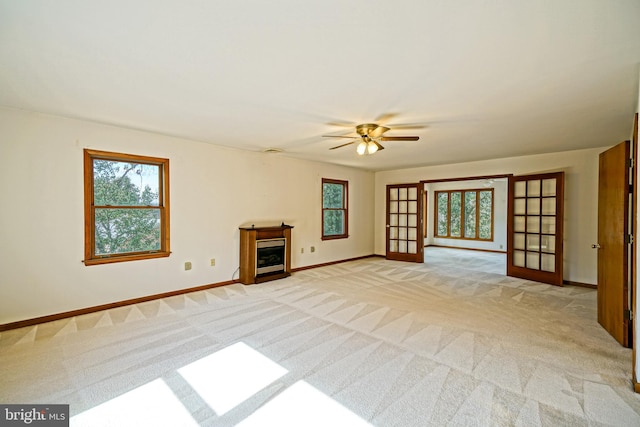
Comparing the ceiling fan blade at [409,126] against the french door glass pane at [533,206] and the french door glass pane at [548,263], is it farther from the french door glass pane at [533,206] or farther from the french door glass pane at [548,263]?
the french door glass pane at [548,263]

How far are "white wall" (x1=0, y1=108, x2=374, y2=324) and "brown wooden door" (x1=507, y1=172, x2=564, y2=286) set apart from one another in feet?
13.9

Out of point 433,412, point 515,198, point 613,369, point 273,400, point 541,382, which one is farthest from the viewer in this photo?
point 515,198

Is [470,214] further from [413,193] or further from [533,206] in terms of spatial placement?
[533,206]

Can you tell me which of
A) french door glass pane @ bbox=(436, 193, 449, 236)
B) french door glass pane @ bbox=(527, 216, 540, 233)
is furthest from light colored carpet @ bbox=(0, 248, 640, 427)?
french door glass pane @ bbox=(436, 193, 449, 236)

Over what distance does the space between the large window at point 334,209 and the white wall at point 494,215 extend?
12.3 ft

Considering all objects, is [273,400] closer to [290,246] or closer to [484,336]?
[484,336]

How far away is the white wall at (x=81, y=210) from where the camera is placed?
3203 mm

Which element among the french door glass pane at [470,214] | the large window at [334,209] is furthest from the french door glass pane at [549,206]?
the french door glass pane at [470,214]

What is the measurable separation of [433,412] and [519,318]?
7.70 ft

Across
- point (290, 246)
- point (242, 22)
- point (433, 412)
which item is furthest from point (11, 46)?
point (290, 246)

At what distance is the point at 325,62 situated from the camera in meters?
2.14

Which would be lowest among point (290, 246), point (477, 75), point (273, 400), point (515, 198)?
point (273, 400)

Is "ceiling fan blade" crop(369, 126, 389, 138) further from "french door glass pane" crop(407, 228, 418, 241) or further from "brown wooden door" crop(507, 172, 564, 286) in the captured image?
Result: "french door glass pane" crop(407, 228, 418, 241)

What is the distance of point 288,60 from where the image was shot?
6.93 feet
